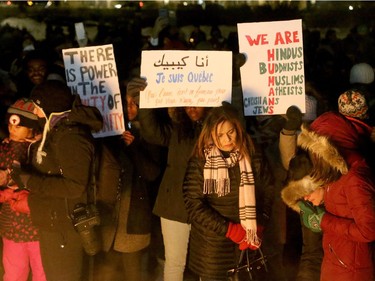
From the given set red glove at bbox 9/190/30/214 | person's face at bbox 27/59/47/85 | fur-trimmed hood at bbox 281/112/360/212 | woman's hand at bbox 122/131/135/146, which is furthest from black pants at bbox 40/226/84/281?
person's face at bbox 27/59/47/85

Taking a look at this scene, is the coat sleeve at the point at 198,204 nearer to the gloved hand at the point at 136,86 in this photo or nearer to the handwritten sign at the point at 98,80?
the gloved hand at the point at 136,86

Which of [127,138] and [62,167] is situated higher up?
[127,138]

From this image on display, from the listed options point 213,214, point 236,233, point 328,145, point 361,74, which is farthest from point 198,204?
point 361,74

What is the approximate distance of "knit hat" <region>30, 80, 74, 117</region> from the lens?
13.0 ft

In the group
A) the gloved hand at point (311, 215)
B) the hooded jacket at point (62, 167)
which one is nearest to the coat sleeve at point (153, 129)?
the hooded jacket at point (62, 167)

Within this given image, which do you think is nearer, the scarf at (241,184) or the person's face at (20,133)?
the scarf at (241,184)

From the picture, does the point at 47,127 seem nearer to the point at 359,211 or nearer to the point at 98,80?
the point at 98,80

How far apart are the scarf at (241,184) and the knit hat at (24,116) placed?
45.7 inches

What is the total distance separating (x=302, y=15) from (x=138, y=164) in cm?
1592

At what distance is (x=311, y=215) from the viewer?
152 inches

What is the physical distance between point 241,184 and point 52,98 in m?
1.28

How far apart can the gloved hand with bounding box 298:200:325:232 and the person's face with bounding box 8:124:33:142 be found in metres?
1.81

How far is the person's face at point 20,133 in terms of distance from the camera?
4.28m

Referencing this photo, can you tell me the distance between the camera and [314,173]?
373 cm
